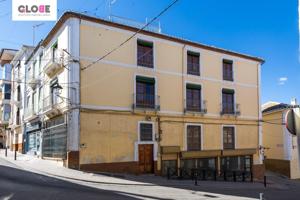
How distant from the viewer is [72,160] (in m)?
18.4

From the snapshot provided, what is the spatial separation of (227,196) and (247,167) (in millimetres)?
13762

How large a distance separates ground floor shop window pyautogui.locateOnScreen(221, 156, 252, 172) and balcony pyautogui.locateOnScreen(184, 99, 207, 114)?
14.5 feet

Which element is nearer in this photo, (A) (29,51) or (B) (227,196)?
(B) (227,196)

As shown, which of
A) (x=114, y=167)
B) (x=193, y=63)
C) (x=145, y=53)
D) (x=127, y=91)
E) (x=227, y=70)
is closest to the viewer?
(x=114, y=167)

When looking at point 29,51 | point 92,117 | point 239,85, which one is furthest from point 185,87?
point 29,51

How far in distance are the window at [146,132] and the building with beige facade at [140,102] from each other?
7 centimetres

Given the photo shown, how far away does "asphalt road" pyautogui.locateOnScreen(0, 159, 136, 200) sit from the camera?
1112cm

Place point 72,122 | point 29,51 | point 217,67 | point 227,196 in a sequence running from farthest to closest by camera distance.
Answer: point 29,51
point 217,67
point 72,122
point 227,196

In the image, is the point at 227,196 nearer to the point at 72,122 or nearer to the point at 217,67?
the point at 72,122

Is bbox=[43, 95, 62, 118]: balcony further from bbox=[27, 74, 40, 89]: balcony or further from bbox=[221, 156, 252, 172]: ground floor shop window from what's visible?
bbox=[221, 156, 252, 172]: ground floor shop window

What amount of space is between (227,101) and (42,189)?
725 inches

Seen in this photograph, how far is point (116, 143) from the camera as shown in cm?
2025

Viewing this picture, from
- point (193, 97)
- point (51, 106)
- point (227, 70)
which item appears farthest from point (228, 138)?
point (51, 106)

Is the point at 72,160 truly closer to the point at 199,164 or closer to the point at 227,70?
the point at 199,164
